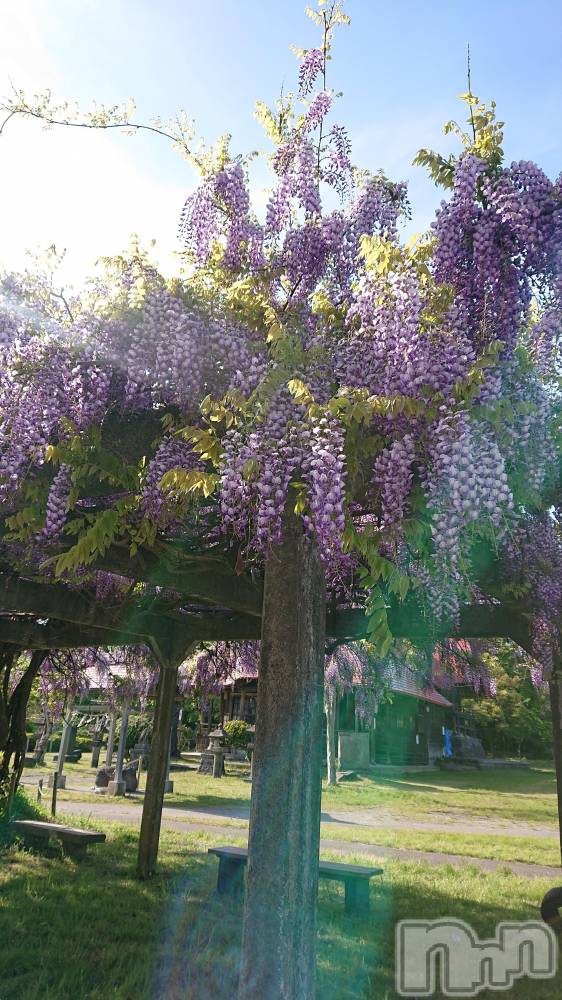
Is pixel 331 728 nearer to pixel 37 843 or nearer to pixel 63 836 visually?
pixel 37 843

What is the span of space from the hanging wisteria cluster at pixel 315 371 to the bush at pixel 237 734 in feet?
79.8

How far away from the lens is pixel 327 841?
11609mm

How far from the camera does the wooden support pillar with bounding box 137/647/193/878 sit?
26.5 ft

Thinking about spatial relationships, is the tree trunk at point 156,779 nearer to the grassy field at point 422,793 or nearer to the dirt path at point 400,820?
the dirt path at point 400,820

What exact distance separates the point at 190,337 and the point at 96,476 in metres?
1.10

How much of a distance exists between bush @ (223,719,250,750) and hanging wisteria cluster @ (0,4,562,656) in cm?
2432

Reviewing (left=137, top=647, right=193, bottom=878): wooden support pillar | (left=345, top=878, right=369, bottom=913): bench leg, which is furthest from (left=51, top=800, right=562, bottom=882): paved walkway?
(left=345, top=878, right=369, bottom=913): bench leg

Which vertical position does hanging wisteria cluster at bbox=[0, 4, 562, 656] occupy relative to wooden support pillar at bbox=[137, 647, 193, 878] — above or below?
above

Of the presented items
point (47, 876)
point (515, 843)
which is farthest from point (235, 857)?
point (515, 843)

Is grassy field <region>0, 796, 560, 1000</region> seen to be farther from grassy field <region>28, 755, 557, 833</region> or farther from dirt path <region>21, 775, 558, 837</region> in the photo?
grassy field <region>28, 755, 557, 833</region>

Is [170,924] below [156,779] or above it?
below

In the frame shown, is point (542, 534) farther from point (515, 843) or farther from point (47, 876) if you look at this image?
point (515, 843)

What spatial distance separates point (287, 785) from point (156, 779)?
5.28 metres

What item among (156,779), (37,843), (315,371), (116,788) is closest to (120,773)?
(116,788)
